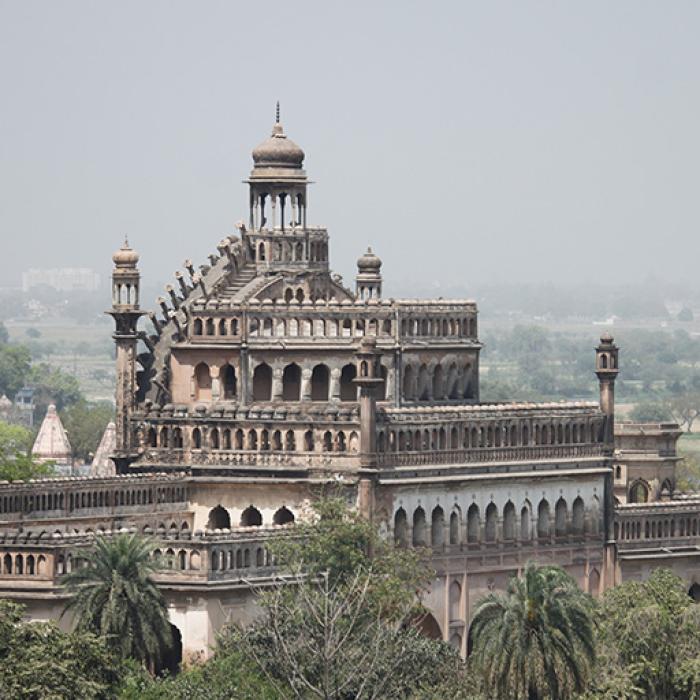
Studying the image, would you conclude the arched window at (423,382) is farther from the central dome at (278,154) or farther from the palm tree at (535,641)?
the palm tree at (535,641)

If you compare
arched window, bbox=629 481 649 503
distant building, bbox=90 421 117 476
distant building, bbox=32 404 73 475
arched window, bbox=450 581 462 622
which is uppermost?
distant building, bbox=32 404 73 475

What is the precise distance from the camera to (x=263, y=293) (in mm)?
134625

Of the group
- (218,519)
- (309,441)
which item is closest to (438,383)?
(309,441)

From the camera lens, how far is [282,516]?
417ft

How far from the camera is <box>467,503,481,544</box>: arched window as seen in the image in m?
131

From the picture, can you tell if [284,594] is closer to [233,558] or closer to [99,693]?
[233,558]

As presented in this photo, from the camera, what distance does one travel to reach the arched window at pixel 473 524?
13088 cm

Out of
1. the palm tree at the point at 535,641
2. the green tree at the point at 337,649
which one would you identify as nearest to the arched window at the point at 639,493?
the green tree at the point at 337,649

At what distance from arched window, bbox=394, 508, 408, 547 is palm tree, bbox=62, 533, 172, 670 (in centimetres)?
1618

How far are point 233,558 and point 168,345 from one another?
17.8m

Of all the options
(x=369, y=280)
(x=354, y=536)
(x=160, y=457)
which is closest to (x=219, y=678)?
(x=354, y=536)

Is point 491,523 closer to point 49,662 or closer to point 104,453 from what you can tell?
point 49,662

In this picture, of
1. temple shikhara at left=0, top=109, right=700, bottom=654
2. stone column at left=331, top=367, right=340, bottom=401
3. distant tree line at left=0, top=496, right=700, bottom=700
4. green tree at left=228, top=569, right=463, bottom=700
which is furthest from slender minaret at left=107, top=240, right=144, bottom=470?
green tree at left=228, top=569, right=463, bottom=700

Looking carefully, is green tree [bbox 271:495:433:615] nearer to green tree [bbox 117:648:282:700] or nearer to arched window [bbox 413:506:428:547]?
arched window [bbox 413:506:428:547]
